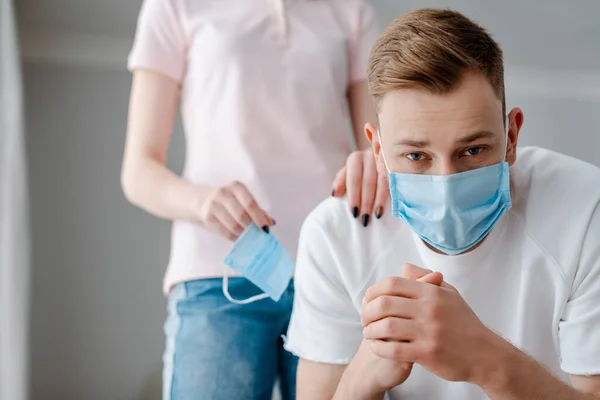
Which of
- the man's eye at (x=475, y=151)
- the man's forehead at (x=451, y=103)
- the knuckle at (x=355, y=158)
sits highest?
the man's forehead at (x=451, y=103)

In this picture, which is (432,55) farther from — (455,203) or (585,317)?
(585,317)

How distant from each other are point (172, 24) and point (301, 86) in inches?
11.4

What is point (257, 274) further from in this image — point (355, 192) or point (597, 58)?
point (597, 58)

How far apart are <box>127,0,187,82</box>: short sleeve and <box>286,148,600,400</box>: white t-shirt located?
18.9 inches

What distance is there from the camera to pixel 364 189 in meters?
1.10

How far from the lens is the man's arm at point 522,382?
88 centimetres

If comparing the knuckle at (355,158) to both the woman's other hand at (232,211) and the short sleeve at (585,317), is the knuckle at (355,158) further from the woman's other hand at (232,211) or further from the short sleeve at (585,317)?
the short sleeve at (585,317)

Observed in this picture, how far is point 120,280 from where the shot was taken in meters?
2.22

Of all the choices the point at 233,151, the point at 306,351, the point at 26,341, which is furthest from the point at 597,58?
the point at 26,341

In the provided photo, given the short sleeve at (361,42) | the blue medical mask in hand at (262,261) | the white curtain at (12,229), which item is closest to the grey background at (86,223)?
the white curtain at (12,229)

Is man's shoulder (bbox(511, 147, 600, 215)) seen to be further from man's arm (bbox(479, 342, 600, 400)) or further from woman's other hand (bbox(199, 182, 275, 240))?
woman's other hand (bbox(199, 182, 275, 240))

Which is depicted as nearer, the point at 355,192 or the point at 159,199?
the point at 355,192

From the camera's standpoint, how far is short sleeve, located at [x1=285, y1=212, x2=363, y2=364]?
42.7 inches

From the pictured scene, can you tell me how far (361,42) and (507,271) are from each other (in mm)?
639
